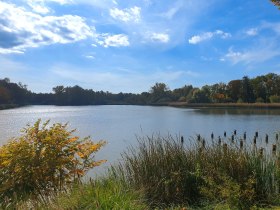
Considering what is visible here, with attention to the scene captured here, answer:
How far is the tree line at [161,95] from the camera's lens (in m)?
90.2

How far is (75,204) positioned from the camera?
4348 millimetres

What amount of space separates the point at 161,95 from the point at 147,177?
145 metres

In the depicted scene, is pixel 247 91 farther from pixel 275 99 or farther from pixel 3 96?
pixel 3 96

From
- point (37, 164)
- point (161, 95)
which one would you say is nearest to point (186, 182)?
point (37, 164)

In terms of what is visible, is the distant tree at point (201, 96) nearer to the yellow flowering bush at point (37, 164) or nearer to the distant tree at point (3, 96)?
the distant tree at point (3, 96)

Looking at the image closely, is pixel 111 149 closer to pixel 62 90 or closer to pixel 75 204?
pixel 75 204

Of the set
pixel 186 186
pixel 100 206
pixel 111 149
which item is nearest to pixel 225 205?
pixel 186 186

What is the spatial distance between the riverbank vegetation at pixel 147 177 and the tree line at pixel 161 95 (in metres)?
82.5

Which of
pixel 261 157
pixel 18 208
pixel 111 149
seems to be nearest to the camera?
pixel 18 208

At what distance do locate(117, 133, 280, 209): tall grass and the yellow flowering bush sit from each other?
1166mm

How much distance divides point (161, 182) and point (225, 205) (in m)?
1.38

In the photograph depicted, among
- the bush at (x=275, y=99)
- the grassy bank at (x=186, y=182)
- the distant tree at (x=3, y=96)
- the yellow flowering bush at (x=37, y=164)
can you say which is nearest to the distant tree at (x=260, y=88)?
the bush at (x=275, y=99)

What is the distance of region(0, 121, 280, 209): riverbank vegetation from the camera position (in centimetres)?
495

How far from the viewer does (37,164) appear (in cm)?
548
